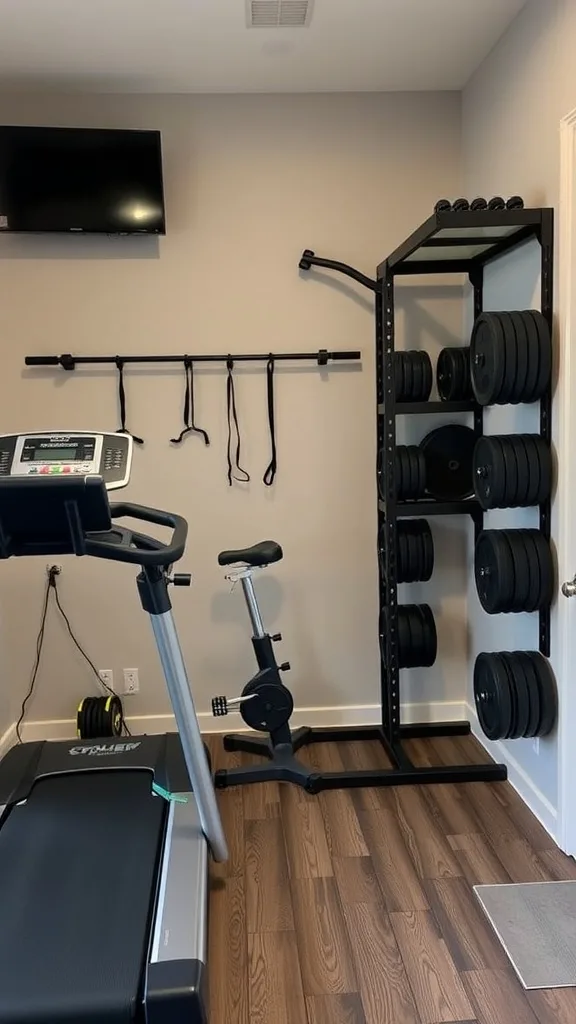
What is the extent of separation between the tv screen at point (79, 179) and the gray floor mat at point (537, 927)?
9.08ft

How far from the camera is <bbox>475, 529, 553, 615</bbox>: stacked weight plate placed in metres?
2.43

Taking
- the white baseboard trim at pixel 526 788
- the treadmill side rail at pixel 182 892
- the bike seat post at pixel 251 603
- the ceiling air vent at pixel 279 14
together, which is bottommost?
the white baseboard trim at pixel 526 788

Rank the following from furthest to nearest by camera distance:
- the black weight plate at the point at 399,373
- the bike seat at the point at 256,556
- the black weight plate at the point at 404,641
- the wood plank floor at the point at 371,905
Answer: the black weight plate at the point at 404,641
the black weight plate at the point at 399,373
the bike seat at the point at 256,556
the wood plank floor at the point at 371,905

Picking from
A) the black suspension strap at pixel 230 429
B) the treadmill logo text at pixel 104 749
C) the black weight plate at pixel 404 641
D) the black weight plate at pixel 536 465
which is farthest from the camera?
the black suspension strap at pixel 230 429

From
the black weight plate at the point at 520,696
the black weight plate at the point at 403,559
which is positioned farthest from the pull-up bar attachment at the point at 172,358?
the black weight plate at the point at 520,696

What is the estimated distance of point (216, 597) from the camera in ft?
10.9

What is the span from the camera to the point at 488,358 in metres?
2.39

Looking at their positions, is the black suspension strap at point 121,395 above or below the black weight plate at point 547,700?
above

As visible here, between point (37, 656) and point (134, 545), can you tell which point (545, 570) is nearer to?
point (134, 545)

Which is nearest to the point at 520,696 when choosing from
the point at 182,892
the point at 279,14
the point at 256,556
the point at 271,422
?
the point at 256,556

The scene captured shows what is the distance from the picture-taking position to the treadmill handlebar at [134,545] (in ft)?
5.80

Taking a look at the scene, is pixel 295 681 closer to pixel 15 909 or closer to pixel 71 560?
pixel 71 560

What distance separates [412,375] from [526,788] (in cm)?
166

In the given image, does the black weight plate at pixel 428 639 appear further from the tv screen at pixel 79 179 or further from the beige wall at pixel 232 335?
the tv screen at pixel 79 179
